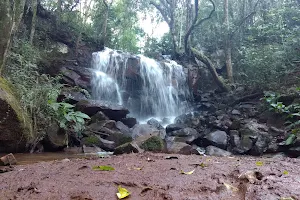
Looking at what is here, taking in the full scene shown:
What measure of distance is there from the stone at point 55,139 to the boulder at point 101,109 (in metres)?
2.86

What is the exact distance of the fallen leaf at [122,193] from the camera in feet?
6.08

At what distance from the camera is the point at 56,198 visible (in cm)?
180

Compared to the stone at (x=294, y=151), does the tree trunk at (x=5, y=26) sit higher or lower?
higher

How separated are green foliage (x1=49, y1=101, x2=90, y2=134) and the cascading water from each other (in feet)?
21.9

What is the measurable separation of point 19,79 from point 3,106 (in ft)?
5.70

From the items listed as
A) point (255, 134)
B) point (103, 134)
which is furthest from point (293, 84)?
point (103, 134)

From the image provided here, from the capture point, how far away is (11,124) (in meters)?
4.76

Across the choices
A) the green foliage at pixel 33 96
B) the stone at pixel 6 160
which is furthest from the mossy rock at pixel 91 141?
the stone at pixel 6 160

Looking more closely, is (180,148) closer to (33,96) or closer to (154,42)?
(33,96)

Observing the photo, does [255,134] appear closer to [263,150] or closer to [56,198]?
[263,150]

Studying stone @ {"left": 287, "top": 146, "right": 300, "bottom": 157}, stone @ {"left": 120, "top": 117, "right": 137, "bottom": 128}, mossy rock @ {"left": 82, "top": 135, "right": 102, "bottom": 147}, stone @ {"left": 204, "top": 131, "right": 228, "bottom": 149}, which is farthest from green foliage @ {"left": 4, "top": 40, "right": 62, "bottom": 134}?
stone @ {"left": 287, "top": 146, "right": 300, "bottom": 157}

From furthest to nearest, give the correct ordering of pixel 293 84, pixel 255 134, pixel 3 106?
pixel 293 84 < pixel 255 134 < pixel 3 106

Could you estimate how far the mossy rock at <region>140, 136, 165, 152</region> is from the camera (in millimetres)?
5551

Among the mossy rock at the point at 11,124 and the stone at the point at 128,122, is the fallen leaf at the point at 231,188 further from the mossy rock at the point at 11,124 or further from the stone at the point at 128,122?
the stone at the point at 128,122
